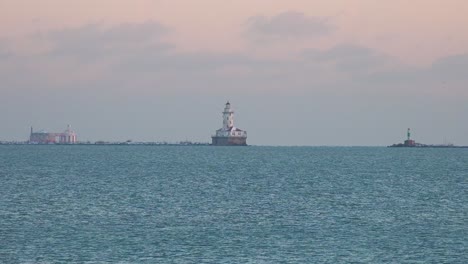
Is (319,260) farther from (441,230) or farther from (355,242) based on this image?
(441,230)

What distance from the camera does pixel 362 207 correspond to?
205 ft

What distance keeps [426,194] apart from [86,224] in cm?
3530

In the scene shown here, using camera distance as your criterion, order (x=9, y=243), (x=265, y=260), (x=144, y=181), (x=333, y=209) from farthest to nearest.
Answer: (x=144, y=181) → (x=333, y=209) → (x=9, y=243) → (x=265, y=260)

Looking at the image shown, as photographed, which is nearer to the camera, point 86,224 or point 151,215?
point 86,224

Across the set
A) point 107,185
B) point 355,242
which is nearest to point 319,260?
point 355,242

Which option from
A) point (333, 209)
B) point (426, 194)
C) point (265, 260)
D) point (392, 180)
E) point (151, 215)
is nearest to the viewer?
point (265, 260)

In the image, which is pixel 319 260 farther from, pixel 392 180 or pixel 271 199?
pixel 392 180

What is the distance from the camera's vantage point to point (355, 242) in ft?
147

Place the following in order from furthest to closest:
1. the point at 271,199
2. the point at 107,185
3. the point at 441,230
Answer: the point at 107,185
the point at 271,199
the point at 441,230

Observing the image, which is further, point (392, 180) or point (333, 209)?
point (392, 180)

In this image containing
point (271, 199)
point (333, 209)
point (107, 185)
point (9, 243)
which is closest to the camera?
point (9, 243)

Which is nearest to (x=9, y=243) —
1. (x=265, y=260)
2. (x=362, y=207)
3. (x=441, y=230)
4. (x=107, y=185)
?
(x=265, y=260)

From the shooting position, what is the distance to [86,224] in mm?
50375

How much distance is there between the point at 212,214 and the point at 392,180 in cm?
4486
